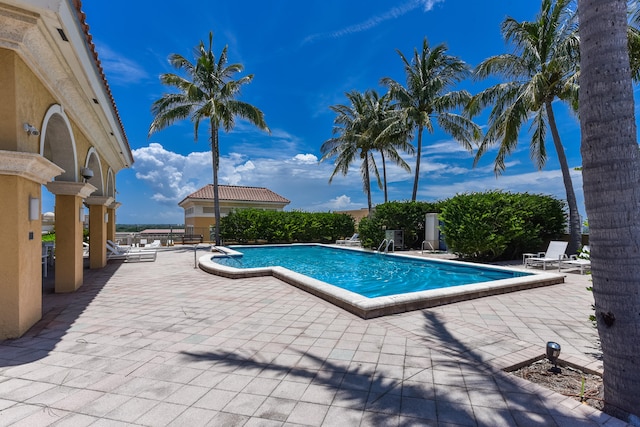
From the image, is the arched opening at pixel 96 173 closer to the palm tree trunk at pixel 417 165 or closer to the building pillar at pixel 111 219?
the building pillar at pixel 111 219

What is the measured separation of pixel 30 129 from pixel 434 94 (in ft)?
75.9

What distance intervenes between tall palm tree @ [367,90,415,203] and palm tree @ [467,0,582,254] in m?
6.32

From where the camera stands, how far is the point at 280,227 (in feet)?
78.0

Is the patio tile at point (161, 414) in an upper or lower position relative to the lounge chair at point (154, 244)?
lower

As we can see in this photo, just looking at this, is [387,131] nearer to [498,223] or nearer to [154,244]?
[498,223]

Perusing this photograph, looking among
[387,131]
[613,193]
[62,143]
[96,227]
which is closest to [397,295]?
[613,193]

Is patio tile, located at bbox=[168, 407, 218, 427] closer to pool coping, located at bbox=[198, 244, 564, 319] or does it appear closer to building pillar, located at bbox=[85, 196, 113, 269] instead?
pool coping, located at bbox=[198, 244, 564, 319]

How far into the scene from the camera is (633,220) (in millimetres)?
2512

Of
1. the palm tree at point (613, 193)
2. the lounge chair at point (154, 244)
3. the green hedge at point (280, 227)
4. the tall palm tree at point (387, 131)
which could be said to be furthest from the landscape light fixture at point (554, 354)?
the lounge chair at point (154, 244)

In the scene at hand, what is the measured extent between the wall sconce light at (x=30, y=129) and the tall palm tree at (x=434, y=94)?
68.0ft

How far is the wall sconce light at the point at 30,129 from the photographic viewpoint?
461 cm

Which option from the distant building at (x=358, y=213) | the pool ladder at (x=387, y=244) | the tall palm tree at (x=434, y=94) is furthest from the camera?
the distant building at (x=358, y=213)

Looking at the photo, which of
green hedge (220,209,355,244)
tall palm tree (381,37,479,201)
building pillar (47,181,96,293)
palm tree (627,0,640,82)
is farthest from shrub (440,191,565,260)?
building pillar (47,181,96,293)

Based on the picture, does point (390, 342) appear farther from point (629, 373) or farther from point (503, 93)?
point (503, 93)
